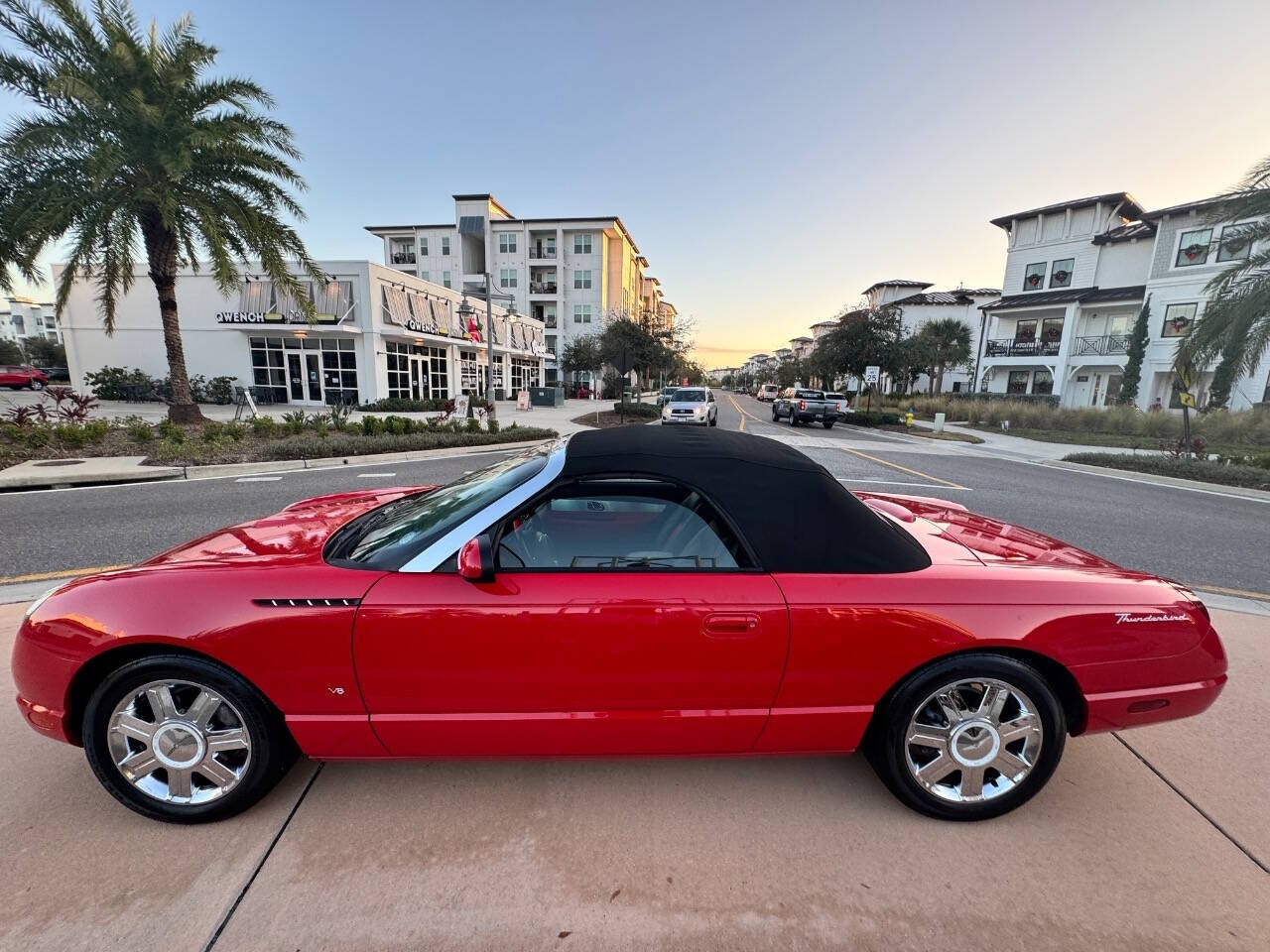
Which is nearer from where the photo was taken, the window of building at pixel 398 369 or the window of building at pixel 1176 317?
the window of building at pixel 398 369

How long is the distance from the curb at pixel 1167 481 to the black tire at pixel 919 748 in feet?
39.9

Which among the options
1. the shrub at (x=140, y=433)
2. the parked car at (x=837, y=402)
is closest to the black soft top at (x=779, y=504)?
the shrub at (x=140, y=433)

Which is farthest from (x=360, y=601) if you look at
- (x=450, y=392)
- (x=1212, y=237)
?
(x=1212, y=237)

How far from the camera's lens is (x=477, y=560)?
1939 millimetres

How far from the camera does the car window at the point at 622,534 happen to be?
2158mm

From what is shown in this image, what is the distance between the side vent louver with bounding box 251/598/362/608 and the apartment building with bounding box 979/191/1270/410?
122 feet

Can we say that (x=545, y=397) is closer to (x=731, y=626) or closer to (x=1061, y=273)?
(x=1061, y=273)

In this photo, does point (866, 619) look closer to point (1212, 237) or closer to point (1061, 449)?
point (1061, 449)

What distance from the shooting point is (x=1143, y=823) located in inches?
87.6

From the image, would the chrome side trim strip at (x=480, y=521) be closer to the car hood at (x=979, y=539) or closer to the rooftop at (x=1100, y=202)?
the car hood at (x=979, y=539)

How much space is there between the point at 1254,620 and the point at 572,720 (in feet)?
17.0

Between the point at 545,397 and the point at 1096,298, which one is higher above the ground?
the point at 1096,298

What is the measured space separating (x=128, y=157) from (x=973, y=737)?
1738 centimetres

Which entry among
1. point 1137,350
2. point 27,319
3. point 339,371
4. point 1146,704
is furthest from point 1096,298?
point 27,319
